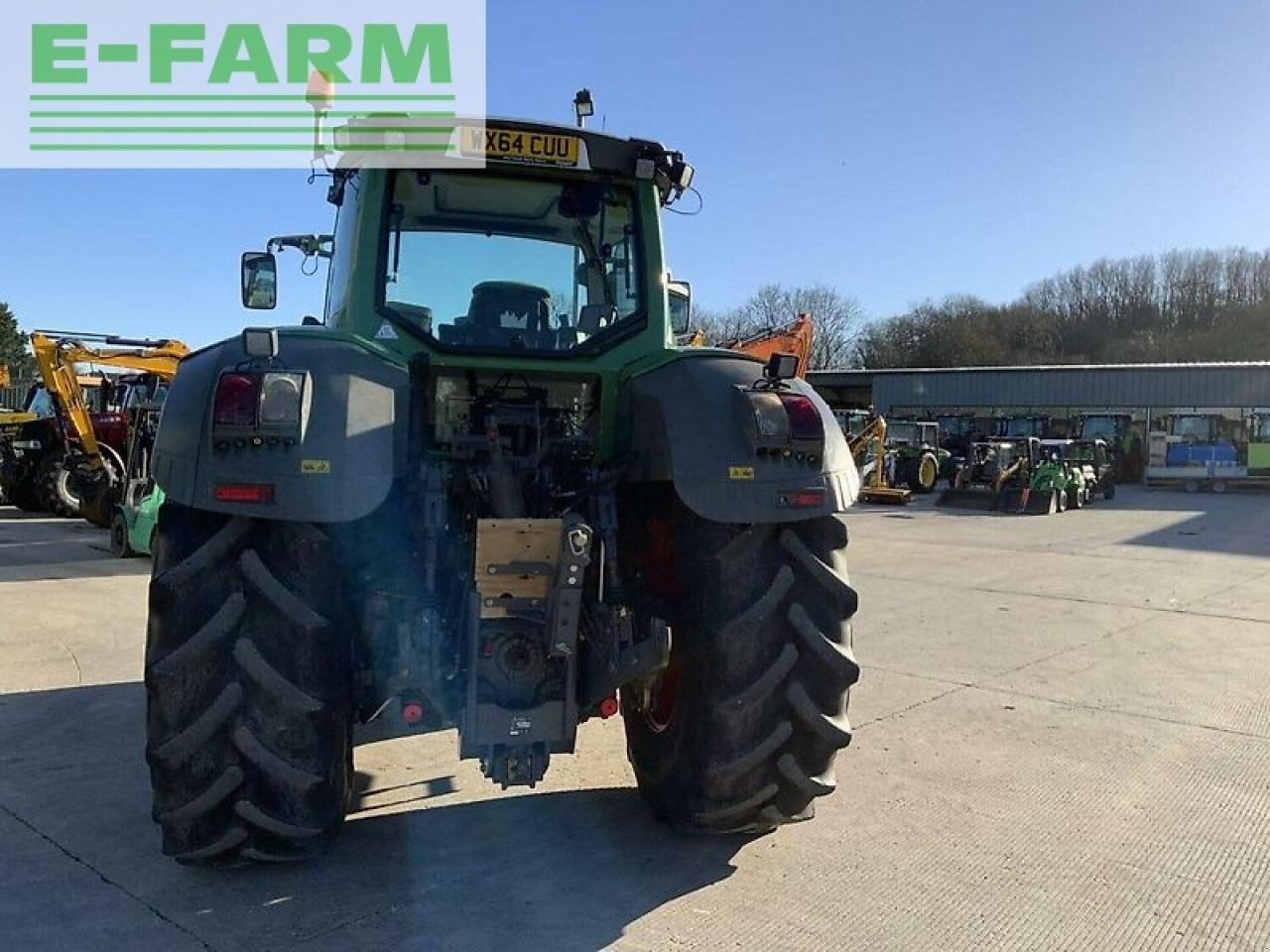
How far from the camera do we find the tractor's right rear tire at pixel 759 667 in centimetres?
342

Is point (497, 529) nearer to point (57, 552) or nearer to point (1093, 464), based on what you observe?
point (57, 552)

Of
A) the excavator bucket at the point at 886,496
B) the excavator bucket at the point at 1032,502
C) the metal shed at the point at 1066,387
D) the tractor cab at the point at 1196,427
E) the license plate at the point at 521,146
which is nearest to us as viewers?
the license plate at the point at 521,146

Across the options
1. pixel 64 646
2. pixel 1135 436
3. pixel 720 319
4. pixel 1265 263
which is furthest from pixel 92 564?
pixel 1265 263

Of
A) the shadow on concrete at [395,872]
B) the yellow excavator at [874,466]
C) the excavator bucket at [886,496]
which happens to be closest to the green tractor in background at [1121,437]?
the yellow excavator at [874,466]

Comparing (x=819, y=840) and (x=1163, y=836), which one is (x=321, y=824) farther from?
(x=1163, y=836)

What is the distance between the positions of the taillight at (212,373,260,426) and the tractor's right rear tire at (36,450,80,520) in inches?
623

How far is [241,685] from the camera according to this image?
3092 mm

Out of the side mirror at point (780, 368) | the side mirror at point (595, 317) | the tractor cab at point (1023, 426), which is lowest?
the side mirror at point (780, 368)

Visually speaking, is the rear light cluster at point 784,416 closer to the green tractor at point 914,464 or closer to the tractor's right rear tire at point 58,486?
the tractor's right rear tire at point 58,486

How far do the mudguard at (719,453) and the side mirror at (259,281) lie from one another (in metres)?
2.23

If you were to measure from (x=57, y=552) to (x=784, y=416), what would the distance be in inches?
468

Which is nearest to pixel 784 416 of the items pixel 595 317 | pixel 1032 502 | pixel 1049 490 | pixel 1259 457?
pixel 595 317

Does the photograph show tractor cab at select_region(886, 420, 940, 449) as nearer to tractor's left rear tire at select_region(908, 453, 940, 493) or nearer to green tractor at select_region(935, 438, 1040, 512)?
tractor's left rear tire at select_region(908, 453, 940, 493)

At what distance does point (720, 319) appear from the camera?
6819 centimetres
